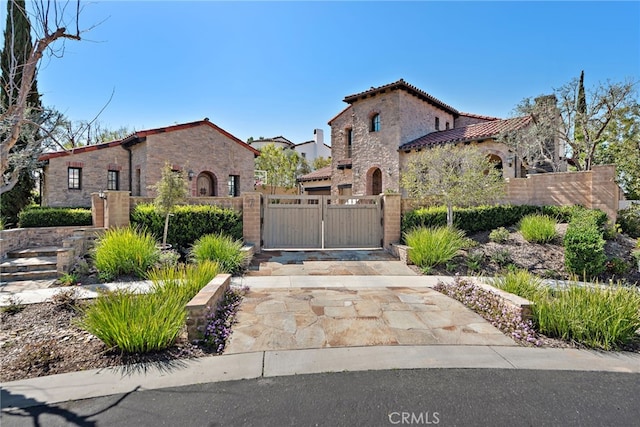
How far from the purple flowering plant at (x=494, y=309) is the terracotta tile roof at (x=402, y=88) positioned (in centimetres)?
1493

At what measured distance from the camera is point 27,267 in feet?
23.8

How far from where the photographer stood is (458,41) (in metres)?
10.4

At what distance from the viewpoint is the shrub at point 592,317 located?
400 cm

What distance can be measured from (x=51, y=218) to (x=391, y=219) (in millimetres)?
12320

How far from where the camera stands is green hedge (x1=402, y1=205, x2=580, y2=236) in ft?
33.6

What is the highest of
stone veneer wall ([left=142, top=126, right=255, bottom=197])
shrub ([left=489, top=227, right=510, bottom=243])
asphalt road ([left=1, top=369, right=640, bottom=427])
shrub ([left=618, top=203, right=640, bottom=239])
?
stone veneer wall ([left=142, top=126, right=255, bottom=197])

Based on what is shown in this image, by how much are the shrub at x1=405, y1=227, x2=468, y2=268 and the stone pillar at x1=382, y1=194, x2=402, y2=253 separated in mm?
1676

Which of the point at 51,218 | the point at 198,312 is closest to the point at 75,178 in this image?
the point at 51,218

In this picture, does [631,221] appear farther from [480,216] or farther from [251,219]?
[251,219]

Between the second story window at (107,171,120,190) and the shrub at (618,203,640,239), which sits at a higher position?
the second story window at (107,171,120,190)

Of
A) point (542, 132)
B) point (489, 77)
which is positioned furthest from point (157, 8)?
point (542, 132)

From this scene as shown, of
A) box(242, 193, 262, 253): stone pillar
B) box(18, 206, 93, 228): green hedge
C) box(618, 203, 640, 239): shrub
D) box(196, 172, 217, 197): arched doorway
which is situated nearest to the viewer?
box(242, 193, 262, 253): stone pillar

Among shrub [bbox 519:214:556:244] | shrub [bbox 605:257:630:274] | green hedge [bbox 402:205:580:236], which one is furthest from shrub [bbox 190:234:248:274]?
shrub [bbox 605:257:630:274]

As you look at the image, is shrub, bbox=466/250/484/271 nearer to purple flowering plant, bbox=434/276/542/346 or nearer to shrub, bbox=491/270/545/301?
purple flowering plant, bbox=434/276/542/346
